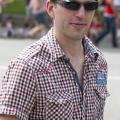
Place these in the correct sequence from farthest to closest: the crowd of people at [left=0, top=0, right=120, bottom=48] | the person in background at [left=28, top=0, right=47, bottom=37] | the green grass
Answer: the green grass
the person in background at [left=28, top=0, right=47, bottom=37]
the crowd of people at [left=0, top=0, right=120, bottom=48]

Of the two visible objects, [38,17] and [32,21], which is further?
[32,21]

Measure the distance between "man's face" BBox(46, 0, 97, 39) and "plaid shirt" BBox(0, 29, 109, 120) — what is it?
0.10 metres

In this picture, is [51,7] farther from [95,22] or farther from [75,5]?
[95,22]

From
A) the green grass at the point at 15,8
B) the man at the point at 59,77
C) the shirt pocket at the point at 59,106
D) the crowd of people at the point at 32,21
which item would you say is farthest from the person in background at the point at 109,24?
the shirt pocket at the point at 59,106

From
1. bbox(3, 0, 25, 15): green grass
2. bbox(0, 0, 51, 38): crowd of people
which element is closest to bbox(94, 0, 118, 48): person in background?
bbox(0, 0, 51, 38): crowd of people

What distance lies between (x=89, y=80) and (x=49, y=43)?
0.28m

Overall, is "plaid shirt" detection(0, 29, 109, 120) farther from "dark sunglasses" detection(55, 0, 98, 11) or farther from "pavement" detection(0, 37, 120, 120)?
"pavement" detection(0, 37, 120, 120)

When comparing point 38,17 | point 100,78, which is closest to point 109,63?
point 38,17

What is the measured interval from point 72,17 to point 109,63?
34.0ft

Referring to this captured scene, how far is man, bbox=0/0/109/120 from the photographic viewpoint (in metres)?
2.68

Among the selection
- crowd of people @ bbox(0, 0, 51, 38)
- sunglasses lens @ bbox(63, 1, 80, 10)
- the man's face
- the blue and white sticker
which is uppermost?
sunglasses lens @ bbox(63, 1, 80, 10)

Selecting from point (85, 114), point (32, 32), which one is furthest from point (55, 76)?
point (32, 32)

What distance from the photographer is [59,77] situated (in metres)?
2.75

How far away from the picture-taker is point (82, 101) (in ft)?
9.25
